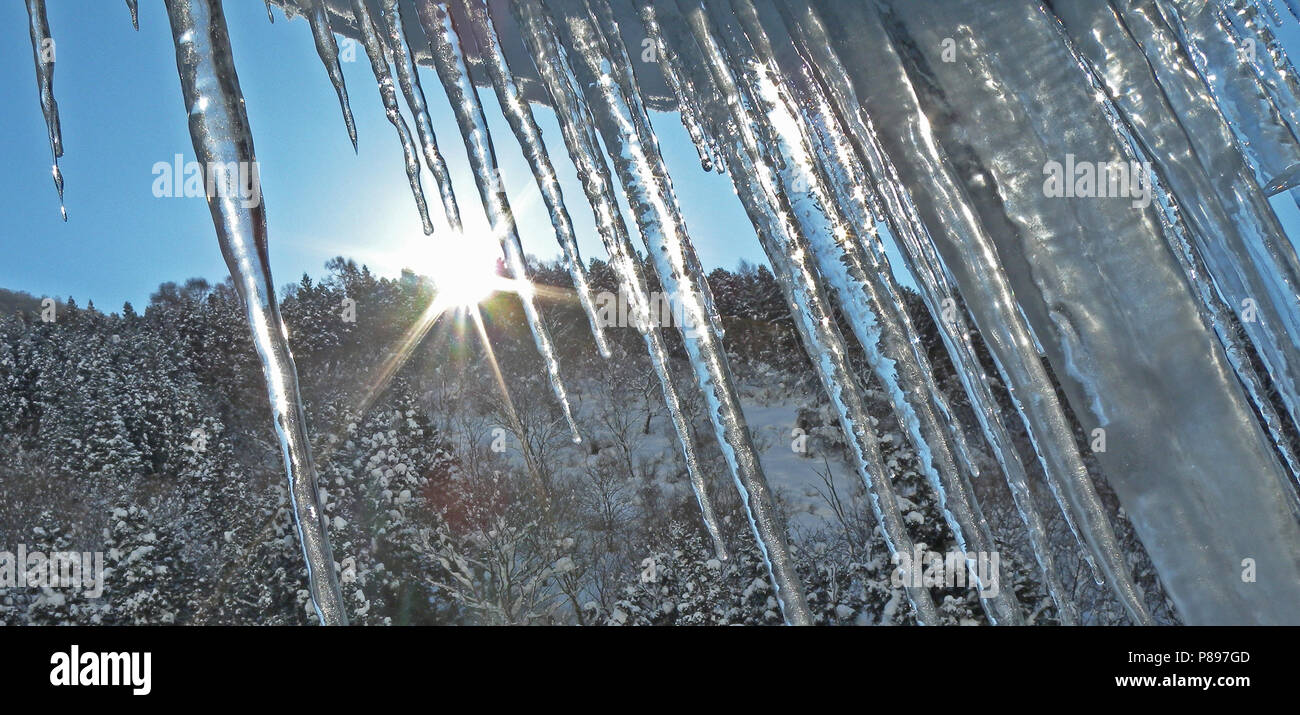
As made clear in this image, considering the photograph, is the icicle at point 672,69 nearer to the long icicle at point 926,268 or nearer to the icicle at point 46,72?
the long icicle at point 926,268

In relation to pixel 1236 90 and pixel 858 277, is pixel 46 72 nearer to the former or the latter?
pixel 858 277

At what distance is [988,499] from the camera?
1109 centimetres

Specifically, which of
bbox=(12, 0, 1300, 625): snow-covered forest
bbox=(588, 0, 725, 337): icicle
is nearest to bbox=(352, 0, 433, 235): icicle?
bbox=(12, 0, 1300, 625): snow-covered forest

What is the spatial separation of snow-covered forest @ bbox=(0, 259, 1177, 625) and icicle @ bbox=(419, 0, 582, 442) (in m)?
5.69

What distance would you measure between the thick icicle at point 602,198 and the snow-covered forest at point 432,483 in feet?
18.6

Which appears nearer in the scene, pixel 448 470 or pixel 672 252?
pixel 672 252

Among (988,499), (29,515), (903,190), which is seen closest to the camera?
(903,190)

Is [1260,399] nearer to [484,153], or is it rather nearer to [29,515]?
[484,153]

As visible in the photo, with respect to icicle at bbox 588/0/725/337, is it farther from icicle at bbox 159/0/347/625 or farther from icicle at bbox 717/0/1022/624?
icicle at bbox 159/0/347/625

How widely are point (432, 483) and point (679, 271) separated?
42.6 ft

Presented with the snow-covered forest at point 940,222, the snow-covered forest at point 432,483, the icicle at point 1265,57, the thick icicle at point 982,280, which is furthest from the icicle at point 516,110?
the snow-covered forest at point 432,483
